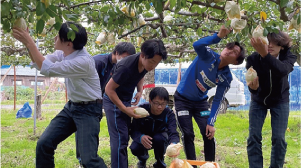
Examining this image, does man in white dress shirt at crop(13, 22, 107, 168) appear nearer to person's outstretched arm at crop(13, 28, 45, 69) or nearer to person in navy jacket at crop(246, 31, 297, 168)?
person's outstretched arm at crop(13, 28, 45, 69)

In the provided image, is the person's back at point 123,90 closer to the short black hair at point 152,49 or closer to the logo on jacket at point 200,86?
the short black hair at point 152,49

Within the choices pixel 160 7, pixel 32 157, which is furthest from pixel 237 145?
pixel 160 7

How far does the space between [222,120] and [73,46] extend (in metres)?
6.11

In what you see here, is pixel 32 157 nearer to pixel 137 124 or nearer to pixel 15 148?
pixel 15 148

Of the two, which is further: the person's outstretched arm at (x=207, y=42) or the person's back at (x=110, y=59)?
the person's back at (x=110, y=59)

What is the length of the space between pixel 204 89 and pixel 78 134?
1.26 m

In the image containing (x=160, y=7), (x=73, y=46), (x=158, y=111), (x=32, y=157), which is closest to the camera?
(x=160, y=7)

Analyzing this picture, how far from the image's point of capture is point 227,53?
2670mm

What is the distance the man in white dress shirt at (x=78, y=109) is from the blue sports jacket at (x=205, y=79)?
937 millimetres

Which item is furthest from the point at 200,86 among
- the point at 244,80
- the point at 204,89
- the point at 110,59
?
the point at 244,80

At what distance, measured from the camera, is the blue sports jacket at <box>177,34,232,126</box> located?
271cm

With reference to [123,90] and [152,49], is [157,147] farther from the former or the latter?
[152,49]

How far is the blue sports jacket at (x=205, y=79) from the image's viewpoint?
271 centimetres

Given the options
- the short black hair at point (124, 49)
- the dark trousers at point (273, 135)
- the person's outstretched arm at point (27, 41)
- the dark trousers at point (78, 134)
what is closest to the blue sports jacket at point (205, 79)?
Answer: the dark trousers at point (273, 135)
